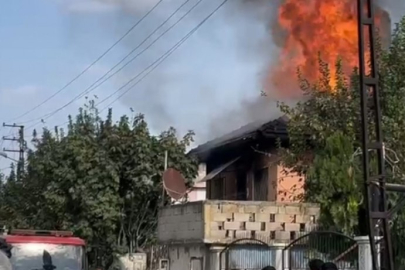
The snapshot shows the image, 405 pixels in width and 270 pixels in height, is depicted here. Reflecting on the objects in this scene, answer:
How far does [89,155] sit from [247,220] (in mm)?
9378

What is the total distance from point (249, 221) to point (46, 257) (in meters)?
6.91

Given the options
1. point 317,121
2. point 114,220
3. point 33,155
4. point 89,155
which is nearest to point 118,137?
point 89,155

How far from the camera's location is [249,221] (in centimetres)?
2034

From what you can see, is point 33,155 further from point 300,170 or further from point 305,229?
point 305,229

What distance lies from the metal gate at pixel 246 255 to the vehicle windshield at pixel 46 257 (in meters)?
4.88

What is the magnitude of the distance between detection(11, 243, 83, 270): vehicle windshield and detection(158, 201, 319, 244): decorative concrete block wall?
217 inches

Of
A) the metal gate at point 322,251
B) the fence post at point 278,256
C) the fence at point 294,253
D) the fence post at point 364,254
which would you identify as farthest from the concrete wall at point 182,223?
the fence post at point 364,254

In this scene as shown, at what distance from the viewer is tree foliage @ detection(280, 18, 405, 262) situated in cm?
2006

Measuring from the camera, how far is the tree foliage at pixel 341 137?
20.1 m

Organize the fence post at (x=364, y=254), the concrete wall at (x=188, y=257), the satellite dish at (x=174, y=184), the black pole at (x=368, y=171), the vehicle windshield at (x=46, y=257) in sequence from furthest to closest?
the satellite dish at (x=174, y=184), the concrete wall at (x=188, y=257), the fence post at (x=364, y=254), the vehicle windshield at (x=46, y=257), the black pole at (x=368, y=171)

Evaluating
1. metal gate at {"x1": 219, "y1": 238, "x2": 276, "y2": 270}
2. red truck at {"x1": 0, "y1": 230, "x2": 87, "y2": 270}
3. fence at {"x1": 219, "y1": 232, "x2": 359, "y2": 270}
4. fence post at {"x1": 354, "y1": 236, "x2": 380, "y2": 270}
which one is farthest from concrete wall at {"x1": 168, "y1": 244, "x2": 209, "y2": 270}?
red truck at {"x1": 0, "y1": 230, "x2": 87, "y2": 270}

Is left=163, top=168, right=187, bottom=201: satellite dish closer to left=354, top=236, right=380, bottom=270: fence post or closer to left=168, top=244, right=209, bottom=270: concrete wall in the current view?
left=168, top=244, right=209, bottom=270: concrete wall

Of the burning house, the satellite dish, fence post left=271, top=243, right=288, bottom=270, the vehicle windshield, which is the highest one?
the satellite dish

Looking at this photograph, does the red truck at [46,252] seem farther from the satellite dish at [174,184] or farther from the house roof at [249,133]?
the house roof at [249,133]
